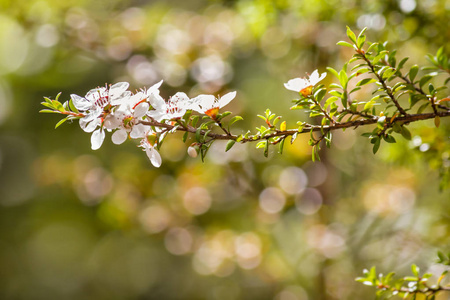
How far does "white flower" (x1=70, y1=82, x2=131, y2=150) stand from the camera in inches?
24.1

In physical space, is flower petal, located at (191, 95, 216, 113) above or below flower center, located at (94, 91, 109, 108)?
below

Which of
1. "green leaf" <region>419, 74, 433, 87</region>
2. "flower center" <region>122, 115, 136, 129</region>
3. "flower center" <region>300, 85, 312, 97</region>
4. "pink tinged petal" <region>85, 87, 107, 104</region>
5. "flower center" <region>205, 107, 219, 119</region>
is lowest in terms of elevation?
"flower center" <region>122, 115, 136, 129</region>

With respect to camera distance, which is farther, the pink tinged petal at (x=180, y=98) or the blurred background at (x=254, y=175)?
the blurred background at (x=254, y=175)

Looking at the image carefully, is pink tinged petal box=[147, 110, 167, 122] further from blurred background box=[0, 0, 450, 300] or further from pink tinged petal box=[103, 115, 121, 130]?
blurred background box=[0, 0, 450, 300]

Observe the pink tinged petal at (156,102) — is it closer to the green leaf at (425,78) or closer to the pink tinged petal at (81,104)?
the pink tinged petal at (81,104)

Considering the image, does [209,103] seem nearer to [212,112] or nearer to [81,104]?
[212,112]

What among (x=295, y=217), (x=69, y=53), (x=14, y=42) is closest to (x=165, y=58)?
(x=69, y=53)

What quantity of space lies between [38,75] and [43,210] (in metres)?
1.22

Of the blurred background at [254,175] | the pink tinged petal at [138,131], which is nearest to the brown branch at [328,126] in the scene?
the pink tinged petal at [138,131]

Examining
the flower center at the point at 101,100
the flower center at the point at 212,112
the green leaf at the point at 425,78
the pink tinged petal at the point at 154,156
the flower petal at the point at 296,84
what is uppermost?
the flower center at the point at 101,100

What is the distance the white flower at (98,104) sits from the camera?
0.61 m

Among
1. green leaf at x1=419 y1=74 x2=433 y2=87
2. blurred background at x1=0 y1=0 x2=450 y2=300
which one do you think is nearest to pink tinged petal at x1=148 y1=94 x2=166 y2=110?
green leaf at x1=419 y1=74 x2=433 y2=87

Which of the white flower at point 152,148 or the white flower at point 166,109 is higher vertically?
the white flower at point 166,109

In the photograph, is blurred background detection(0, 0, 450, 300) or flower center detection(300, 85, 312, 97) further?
blurred background detection(0, 0, 450, 300)
